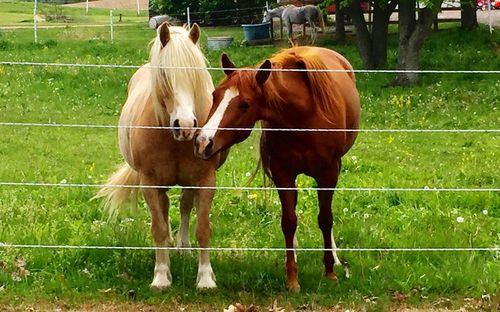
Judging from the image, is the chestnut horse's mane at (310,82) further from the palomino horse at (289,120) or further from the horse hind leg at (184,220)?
the horse hind leg at (184,220)

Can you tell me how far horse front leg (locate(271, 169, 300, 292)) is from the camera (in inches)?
222

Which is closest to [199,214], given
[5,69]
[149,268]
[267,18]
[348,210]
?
[149,268]

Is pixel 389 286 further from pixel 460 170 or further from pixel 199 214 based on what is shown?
pixel 460 170

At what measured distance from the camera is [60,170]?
988 cm

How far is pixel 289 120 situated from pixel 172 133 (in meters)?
0.83

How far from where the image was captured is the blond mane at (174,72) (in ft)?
17.5

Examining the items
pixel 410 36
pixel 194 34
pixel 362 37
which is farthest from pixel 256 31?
pixel 194 34

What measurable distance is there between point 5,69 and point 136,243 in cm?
Result: 1423

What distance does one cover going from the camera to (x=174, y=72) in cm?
530

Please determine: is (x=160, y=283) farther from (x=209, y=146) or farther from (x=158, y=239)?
(x=209, y=146)

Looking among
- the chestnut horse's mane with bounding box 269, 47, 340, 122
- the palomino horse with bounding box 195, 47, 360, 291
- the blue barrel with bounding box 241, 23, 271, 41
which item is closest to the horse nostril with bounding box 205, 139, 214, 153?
the palomino horse with bounding box 195, 47, 360, 291

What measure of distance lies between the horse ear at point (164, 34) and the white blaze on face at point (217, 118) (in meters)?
0.61

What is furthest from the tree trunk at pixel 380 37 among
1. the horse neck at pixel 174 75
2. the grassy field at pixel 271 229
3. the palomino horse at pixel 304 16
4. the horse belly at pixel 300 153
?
the horse neck at pixel 174 75

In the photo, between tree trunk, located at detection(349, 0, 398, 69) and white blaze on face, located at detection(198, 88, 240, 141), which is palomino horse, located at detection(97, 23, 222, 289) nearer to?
white blaze on face, located at detection(198, 88, 240, 141)
